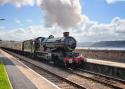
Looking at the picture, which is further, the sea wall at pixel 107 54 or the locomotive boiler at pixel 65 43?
the sea wall at pixel 107 54

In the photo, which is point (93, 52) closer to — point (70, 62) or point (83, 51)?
point (83, 51)

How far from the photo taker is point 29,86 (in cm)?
1600

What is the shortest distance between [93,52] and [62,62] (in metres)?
11.9

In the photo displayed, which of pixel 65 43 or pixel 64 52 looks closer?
pixel 65 43

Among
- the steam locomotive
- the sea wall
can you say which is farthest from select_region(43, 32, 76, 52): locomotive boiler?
the sea wall

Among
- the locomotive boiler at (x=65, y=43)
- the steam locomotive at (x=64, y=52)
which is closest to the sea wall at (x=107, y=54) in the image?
the steam locomotive at (x=64, y=52)

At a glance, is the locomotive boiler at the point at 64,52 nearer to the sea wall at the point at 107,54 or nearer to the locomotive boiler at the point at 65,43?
the locomotive boiler at the point at 65,43

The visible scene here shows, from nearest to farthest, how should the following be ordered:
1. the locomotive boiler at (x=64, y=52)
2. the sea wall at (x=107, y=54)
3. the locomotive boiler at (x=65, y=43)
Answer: the locomotive boiler at (x=64, y=52), the locomotive boiler at (x=65, y=43), the sea wall at (x=107, y=54)

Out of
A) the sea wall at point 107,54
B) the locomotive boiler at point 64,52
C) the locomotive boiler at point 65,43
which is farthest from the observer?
the sea wall at point 107,54

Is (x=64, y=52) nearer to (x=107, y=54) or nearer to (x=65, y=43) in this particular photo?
(x=65, y=43)

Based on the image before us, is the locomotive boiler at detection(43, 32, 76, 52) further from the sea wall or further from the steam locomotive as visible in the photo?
the sea wall

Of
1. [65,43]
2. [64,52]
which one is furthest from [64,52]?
[65,43]

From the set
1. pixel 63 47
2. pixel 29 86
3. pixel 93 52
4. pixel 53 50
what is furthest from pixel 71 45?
pixel 29 86

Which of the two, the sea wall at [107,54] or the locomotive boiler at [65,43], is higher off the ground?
the locomotive boiler at [65,43]
